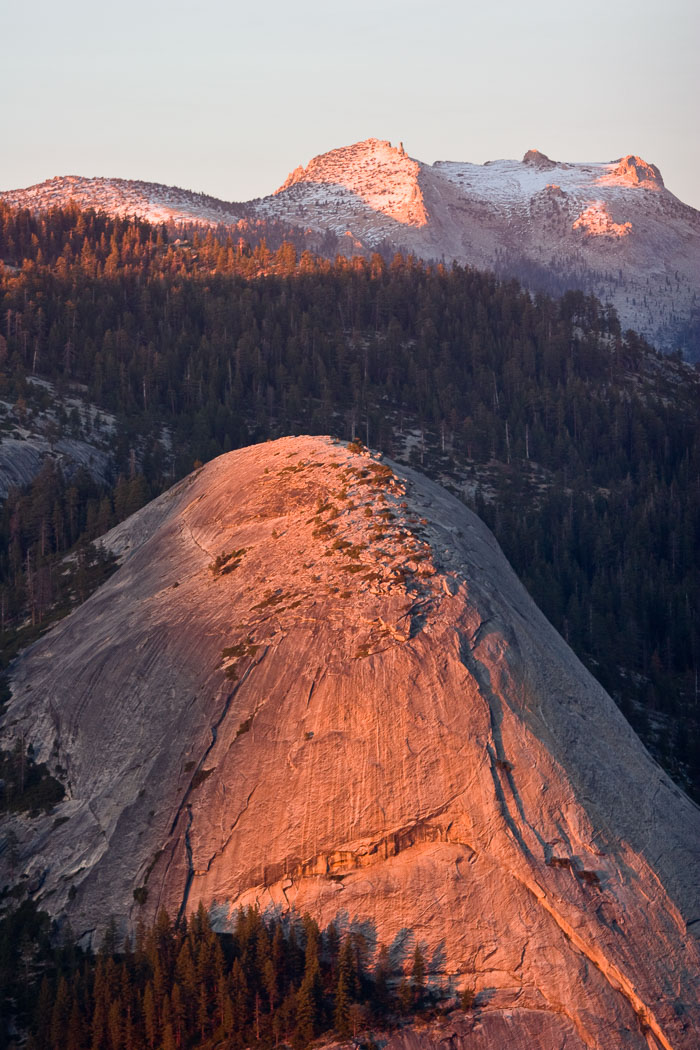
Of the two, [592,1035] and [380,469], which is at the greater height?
[380,469]

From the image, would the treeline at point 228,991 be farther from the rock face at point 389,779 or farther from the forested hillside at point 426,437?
the forested hillside at point 426,437

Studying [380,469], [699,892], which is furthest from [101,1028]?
[380,469]

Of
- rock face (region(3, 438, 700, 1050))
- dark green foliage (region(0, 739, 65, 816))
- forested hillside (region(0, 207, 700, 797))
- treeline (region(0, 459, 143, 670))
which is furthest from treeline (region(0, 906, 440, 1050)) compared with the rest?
forested hillside (region(0, 207, 700, 797))

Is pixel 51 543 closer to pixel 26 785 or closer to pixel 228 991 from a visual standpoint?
pixel 26 785

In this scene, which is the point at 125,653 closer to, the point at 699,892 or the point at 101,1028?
the point at 101,1028

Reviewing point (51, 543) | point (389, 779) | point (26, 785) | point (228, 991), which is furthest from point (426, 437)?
point (228, 991)
